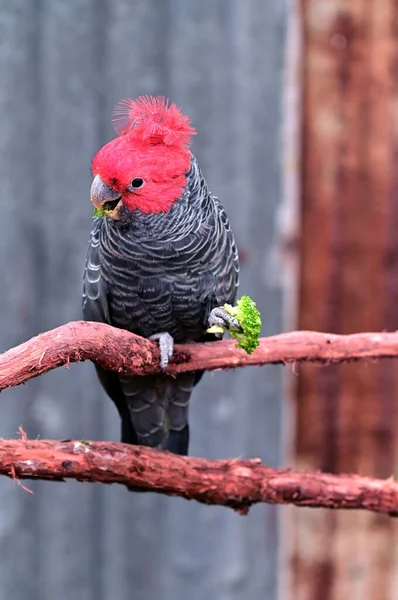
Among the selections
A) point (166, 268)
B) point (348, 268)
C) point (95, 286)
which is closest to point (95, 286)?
point (95, 286)

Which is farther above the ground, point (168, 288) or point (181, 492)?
point (168, 288)

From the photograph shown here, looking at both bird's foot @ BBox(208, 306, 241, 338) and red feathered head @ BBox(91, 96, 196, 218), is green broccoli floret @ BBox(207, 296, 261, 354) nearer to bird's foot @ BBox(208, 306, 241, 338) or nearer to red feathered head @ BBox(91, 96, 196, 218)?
bird's foot @ BBox(208, 306, 241, 338)

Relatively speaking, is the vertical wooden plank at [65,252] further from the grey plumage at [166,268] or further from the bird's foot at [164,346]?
the bird's foot at [164,346]

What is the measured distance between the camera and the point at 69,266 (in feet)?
5.90

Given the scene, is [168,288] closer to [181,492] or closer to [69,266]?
[181,492]

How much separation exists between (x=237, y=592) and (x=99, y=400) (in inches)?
26.2

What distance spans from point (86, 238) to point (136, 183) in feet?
2.24

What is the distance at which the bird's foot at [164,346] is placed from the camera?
122cm

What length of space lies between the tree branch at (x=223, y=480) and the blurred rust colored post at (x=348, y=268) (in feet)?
2.39

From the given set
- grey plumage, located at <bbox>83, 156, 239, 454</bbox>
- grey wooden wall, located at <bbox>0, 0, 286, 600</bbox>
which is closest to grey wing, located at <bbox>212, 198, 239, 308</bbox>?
grey plumage, located at <bbox>83, 156, 239, 454</bbox>

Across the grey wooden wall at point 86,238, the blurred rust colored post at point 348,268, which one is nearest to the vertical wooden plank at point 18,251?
the grey wooden wall at point 86,238

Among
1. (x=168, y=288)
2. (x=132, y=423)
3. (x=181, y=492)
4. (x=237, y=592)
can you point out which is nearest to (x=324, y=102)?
(x=168, y=288)

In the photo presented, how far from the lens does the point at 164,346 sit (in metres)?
1.24

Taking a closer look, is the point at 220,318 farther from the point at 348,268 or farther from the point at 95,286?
the point at 348,268
